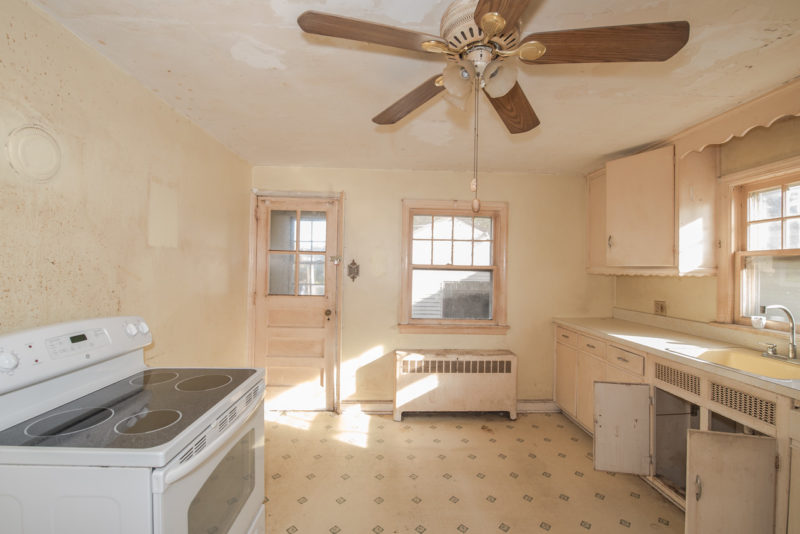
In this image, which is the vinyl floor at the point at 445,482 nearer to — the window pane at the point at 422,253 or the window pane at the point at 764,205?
the window pane at the point at 422,253

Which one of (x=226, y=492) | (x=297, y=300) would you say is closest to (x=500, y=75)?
(x=226, y=492)

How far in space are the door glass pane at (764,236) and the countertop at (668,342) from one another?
671mm

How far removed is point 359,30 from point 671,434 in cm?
299

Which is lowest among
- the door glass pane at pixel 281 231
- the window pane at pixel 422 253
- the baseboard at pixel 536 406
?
the baseboard at pixel 536 406

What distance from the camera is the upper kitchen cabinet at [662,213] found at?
92.4 inches

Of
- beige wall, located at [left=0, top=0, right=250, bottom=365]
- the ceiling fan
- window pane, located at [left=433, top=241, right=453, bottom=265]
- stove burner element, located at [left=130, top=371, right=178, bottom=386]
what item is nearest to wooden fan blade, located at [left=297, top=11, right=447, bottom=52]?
Result: the ceiling fan

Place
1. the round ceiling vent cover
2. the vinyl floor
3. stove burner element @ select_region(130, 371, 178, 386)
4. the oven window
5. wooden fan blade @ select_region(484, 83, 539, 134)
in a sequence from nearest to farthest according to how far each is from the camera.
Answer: the oven window → the round ceiling vent cover → wooden fan blade @ select_region(484, 83, 539, 134) → stove burner element @ select_region(130, 371, 178, 386) → the vinyl floor

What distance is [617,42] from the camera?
0.99 meters

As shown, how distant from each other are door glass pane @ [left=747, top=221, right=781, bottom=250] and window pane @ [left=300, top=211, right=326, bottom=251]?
10.7 feet

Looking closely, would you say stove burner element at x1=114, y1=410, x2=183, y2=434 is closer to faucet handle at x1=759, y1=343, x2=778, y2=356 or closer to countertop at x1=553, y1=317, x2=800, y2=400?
countertop at x1=553, y1=317, x2=800, y2=400

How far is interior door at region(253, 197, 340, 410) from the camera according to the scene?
325cm

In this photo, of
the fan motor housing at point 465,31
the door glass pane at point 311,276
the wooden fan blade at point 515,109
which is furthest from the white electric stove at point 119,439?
the door glass pane at point 311,276

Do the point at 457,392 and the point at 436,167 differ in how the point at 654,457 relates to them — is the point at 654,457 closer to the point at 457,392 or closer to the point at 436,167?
the point at 457,392

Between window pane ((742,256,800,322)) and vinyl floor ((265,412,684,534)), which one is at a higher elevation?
window pane ((742,256,800,322))
